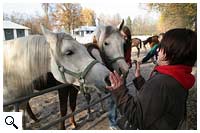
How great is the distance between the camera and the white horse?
3.18 feet

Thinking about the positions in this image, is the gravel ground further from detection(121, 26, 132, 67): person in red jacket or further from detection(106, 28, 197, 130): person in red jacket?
detection(106, 28, 197, 130): person in red jacket

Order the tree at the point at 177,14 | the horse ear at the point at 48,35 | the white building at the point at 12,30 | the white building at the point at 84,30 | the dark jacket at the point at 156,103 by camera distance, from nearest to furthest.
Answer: the dark jacket at the point at 156,103 < the horse ear at the point at 48,35 < the white building at the point at 12,30 < the tree at the point at 177,14 < the white building at the point at 84,30

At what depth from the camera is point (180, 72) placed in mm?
594

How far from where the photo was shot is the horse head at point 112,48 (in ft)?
4.62

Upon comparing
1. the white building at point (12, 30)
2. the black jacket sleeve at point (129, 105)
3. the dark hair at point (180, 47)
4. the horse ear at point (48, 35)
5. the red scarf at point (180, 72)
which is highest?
the white building at point (12, 30)

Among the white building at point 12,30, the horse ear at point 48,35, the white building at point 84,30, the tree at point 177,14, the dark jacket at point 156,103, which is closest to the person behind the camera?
the dark jacket at point 156,103

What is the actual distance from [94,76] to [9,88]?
48cm

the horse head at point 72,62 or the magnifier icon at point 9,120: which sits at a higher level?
the horse head at point 72,62

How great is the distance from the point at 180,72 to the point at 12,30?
1.09 meters

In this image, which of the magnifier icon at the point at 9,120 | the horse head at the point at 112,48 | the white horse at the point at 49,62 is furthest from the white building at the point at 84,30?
the magnifier icon at the point at 9,120

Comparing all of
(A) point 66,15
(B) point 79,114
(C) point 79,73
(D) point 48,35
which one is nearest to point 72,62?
(C) point 79,73

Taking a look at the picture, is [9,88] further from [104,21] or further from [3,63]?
[104,21]

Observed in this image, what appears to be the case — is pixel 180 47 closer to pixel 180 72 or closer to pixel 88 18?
pixel 180 72

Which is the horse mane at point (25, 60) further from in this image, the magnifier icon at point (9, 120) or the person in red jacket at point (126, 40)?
the person in red jacket at point (126, 40)
